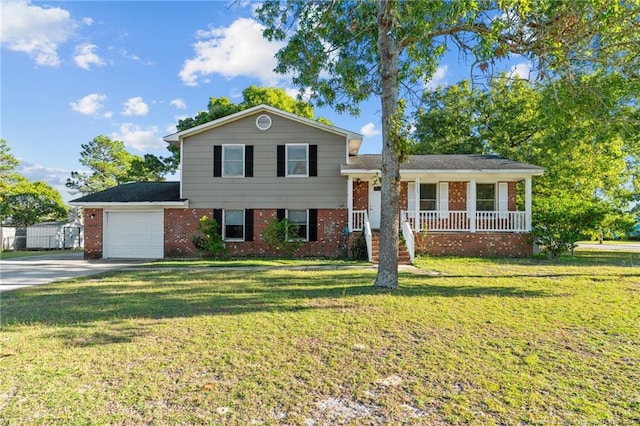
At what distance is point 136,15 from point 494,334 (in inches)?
488

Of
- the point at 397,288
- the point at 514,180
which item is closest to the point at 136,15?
the point at 397,288

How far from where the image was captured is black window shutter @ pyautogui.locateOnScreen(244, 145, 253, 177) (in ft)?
49.9

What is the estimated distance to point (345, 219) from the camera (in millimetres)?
15078

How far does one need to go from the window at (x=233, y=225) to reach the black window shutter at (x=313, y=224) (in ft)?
9.45

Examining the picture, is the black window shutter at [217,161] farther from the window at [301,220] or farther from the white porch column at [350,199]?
the white porch column at [350,199]

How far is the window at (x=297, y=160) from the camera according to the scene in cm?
1519

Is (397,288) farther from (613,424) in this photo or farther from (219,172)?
(219,172)

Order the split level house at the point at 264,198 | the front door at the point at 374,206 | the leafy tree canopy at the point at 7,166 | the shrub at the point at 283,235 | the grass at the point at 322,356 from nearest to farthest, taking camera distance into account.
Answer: the grass at the point at 322,356 → the shrub at the point at 283,235 → the split level house at the point at 264,198 → the front door at the point at 374,206 → the leafy tree canopy at the point at 7,166

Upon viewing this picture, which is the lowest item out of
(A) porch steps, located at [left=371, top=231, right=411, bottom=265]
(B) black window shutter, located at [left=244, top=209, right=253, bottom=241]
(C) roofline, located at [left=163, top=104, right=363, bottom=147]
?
(A) porch steps, located at [left=371, top=231, right=411, bottom=265]

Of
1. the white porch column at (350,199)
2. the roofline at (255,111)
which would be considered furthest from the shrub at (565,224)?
the roofline at (255,111)

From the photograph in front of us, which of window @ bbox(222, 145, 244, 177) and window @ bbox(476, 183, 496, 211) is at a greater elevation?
window @ bbox(222, 145, 244, 177)

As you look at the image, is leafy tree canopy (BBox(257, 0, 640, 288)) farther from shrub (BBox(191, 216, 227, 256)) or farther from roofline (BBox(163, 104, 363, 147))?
shrub (BBox(191, 216, 227, 256))

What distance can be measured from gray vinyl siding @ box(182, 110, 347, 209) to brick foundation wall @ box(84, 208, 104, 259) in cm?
391

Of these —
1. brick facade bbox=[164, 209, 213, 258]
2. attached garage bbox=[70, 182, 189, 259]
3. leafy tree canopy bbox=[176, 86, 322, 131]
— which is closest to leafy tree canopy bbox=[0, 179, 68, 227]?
leafy tree canopy bbox=[176, 86, 322, 131]
